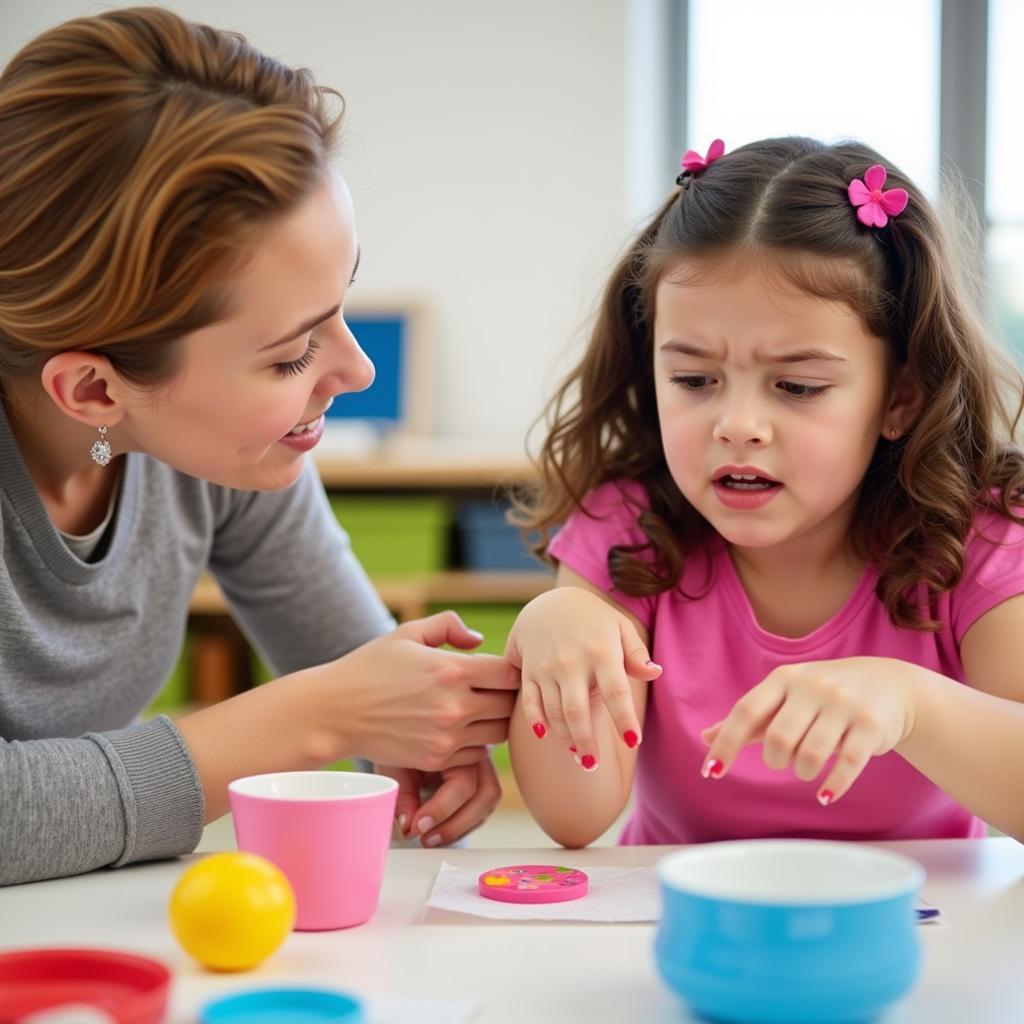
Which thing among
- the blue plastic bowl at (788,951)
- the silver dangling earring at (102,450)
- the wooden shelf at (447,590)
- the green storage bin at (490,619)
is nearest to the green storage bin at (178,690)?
the wooden shelf at (447,590)

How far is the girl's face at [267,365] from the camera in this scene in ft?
3.19

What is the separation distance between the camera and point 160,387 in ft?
3.33

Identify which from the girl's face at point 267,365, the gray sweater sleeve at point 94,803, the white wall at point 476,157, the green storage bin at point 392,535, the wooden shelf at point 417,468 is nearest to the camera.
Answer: the gray sweater sleeve at point 94,803

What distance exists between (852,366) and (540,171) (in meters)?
2.56

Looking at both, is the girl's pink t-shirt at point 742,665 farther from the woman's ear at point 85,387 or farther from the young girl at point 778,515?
the woman's ear at point 85,387

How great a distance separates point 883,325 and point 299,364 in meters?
0.47

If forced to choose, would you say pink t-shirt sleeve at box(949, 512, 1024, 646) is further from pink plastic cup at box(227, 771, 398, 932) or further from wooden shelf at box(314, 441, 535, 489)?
wooden shelf at box(314, 441, 535, 489)

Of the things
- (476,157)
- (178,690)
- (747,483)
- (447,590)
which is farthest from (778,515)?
(476,157)

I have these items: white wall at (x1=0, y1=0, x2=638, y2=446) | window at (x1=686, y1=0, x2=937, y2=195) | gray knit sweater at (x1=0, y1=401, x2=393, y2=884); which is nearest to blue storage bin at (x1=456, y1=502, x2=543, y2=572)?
white wall at (x1=0, y1=0, x2=638, y2=446)

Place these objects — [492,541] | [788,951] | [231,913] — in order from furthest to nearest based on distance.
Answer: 1. [492,541]
2. [231,913]
3. [788,951]

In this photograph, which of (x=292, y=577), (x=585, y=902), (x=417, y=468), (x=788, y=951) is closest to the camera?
(x=788, y=951)

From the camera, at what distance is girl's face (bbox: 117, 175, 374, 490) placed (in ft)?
3.19

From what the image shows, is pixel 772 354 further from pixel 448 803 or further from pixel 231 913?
pixel 231 913

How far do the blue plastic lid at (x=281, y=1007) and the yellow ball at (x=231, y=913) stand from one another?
8 centimetres
